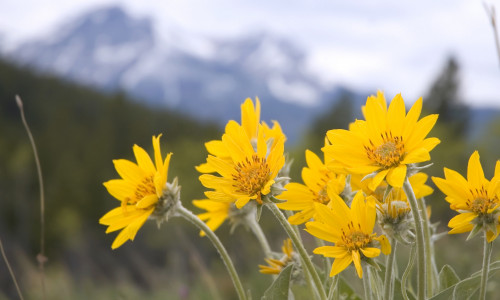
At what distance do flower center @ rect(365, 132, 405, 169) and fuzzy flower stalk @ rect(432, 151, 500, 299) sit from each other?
0.41 feet

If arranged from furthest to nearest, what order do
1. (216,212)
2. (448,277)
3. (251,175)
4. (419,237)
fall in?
(216,212)
(448,277)
(251,175)
(419,237)

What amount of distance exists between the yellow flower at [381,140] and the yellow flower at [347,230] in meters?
0.10

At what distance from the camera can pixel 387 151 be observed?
1519mm

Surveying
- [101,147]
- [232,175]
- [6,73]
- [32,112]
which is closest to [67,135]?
[101,147]

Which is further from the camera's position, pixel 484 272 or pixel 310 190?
pixel 310 190

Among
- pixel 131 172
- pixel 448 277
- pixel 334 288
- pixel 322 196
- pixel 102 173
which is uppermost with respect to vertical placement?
pixel 131 172

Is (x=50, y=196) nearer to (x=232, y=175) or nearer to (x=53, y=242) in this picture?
(x=53, y=242)

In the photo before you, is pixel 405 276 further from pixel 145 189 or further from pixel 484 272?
pixel 145 189

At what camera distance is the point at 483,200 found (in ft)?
5.01

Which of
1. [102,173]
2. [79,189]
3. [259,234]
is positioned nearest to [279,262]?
[259,234]

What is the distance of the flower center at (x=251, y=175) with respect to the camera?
1.62m

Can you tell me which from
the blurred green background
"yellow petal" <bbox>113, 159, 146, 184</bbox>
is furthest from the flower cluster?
the blurred green background

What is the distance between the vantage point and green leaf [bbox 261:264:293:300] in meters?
1.58

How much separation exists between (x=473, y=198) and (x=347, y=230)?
0.39 meters
